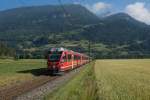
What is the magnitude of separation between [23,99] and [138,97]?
7.43 m

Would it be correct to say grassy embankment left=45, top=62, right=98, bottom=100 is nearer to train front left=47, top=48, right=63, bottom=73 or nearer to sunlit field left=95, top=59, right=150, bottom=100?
sunlit field left=95, top=59, right=150, bottom=100

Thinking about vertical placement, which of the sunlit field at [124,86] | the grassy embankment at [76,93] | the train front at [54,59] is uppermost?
the train front at [54,59]

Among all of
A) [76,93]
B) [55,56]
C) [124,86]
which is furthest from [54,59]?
[124,86]

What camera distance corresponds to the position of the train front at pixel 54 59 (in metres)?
44.7

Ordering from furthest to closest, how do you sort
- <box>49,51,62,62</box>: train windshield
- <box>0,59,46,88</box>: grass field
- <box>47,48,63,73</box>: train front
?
<box>49,51,62,62</box>: train windshield
<box>47,48,63,73</box>: train front
<box>0,59,46,88</box>: grass field

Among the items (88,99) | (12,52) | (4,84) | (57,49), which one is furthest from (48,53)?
(12,52)

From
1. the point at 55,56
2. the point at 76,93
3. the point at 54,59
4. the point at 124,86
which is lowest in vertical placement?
the point at 76,93

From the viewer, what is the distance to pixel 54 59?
148ft

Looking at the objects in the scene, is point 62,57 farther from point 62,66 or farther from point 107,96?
point 107,96

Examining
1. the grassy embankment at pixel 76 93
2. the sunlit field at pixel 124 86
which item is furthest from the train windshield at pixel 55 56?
the grassy embankment at pixel 76 93

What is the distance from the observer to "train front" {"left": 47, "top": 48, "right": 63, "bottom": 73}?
44.7 metres

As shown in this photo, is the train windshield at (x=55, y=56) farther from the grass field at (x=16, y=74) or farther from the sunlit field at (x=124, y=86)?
the sunlit field at (x=124, y=86)

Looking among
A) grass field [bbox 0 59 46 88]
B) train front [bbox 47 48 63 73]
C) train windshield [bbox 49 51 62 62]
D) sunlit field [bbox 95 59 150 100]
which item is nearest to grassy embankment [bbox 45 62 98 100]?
sunlit field [bbox 95 59 150 100]

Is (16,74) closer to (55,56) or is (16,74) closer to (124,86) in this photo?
(55,56)
